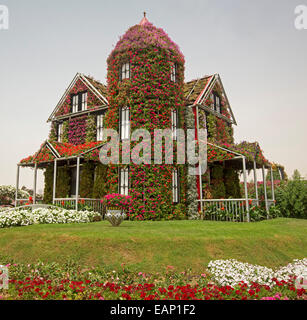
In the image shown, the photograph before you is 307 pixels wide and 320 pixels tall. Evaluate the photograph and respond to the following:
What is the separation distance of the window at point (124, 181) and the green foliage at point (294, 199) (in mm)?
12296

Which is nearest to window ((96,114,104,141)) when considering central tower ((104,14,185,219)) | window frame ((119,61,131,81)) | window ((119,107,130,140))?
central tower ((104,14,185,219))

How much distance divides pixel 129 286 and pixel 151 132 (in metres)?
12.8

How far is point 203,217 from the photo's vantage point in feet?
62.8

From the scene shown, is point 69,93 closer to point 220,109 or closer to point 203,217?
point 220,109

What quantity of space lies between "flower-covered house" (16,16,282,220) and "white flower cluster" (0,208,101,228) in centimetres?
135

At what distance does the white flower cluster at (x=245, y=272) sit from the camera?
7.59 meters

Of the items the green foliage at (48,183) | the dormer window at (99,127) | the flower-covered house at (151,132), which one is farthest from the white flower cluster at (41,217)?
the dormer window at (99,127)

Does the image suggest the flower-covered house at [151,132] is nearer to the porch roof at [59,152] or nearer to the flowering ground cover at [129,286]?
the porch roof at [59,152]

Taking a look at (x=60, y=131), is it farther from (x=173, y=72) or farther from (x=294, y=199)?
(x=294, y=199)

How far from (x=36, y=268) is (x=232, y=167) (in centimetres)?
1648

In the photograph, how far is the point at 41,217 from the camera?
15.5 metres

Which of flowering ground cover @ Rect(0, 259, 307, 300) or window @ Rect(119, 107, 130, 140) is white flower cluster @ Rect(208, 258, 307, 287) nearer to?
flowering ground cover @ Rect(0, 259, 307, 300)

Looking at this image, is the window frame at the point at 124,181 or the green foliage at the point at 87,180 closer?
the window frame at the point at 124,181
